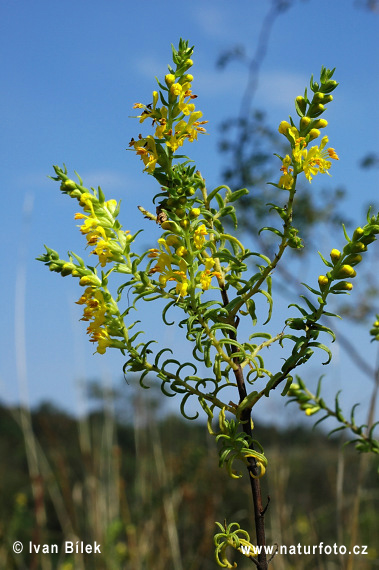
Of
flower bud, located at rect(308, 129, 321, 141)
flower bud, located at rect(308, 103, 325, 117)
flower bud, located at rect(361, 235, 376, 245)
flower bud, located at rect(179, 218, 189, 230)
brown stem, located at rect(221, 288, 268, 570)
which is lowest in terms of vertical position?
brown stem, located at rect(221, 288, 268, 570)

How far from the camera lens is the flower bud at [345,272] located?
2.99 feet

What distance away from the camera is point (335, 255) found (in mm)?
935

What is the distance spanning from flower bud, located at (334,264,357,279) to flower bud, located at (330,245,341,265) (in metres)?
0.02

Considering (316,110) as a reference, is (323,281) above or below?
below

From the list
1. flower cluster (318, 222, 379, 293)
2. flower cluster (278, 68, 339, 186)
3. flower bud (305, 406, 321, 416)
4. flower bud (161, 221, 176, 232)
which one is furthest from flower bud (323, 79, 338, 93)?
flower bud (305, 406, 321, 416)

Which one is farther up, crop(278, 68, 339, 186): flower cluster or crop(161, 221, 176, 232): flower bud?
crop(278, 68, 339, 186): flower cluster

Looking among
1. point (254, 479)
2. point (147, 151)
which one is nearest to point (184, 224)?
point (147, 151)

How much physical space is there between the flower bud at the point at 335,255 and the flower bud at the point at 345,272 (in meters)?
0.02

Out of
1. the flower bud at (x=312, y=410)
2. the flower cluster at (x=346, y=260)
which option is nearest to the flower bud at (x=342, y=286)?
the flower cluster at (x=346, y=260)

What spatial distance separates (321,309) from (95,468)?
8.29ft

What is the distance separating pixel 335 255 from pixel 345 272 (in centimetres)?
3

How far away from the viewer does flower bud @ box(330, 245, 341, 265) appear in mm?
930

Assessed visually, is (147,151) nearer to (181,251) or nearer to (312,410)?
(181,251)

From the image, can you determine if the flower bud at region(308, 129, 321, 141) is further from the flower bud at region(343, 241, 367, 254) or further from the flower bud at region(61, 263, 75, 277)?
the flower bud at region(61, 263, 75, 277)
